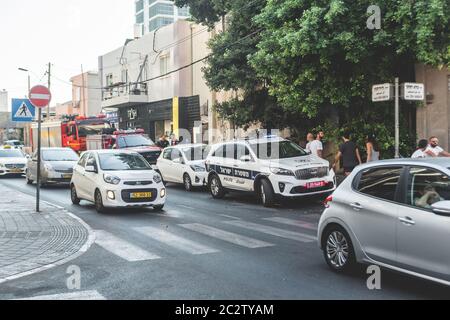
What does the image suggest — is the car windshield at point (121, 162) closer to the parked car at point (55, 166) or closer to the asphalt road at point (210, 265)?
the asphalt road at point (210, 265)

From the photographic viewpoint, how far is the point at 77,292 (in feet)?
21.4

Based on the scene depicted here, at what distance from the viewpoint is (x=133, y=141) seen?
2567cm

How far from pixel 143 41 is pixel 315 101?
2413cm

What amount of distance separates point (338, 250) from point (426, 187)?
159 centimetres

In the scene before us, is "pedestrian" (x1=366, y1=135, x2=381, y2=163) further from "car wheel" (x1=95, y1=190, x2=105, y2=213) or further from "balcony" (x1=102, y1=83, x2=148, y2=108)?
"balcony" (x1=102, y1=83, x2=148, y2=108)

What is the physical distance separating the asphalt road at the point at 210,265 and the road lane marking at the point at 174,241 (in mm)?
16

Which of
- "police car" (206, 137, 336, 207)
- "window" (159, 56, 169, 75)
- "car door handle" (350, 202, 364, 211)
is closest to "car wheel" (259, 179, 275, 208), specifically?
"police car" (206, 137, 336, 207)

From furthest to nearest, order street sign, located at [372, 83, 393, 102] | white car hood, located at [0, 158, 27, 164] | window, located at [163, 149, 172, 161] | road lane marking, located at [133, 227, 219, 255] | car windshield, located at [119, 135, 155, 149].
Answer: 1. white car hood, located at [0, 158, 27, 164]
2. car windshield, located at [119, 135, 155, 149]
3. window, located at [163, 149, 172, 161]
4. street sign, located at [372, 83, 393, 102]
5. road lane marking, located at [133, 227, 219, 255]

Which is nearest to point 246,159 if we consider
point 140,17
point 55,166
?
point 55,166

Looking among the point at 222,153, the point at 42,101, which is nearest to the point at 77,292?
the point at 42,101

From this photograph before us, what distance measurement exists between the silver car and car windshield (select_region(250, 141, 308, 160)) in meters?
7.88

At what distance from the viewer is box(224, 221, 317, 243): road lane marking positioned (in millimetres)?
9930

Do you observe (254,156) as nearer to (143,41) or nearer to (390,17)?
(390,17)
